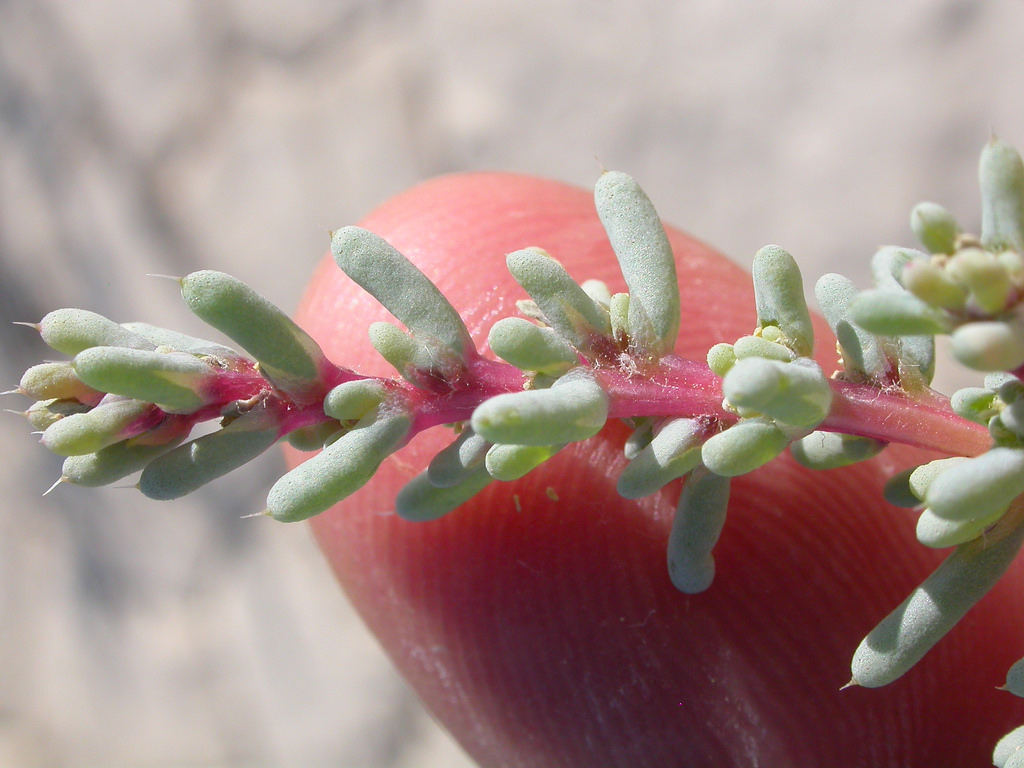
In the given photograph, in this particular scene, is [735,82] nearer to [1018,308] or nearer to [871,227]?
[871,227]

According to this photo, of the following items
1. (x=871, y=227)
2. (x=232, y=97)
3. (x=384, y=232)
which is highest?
(x=232, y=97)

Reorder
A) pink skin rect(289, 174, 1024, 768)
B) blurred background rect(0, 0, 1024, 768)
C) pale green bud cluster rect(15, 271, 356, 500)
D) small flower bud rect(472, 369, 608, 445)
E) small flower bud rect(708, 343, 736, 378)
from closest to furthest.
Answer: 1. small flower bud rect(472, 369, 608, 445)
2. pale green bud cluster rect(15, 271, 356, 500)
3. small flower bud rect(708, 343, 736, 378)
4. pink skin rect(289, 174, 1024, 768)
5. blurred background rect(0, 0, 1024, 768)

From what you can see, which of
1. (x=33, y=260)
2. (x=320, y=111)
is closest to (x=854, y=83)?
(x=320, y=111)

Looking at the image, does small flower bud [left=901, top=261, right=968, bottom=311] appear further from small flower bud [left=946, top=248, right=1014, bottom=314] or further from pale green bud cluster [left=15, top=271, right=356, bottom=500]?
pale green bud cluster [left=15, top=271, right=356, bottom=500]

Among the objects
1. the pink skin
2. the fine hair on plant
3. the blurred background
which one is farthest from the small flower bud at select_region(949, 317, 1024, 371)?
the blurred background

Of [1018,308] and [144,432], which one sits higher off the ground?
[144,432]

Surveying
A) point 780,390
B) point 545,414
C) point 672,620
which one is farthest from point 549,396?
point 672,620
